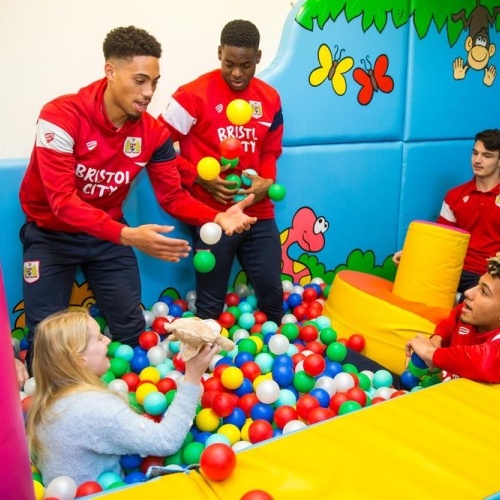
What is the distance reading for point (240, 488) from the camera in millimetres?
1184

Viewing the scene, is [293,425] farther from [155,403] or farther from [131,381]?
[131,381]

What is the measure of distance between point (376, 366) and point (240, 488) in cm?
116

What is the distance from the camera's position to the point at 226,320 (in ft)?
8.11

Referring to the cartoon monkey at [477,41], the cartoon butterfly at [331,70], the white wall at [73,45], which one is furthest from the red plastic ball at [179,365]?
the cartoon monkey at [477,41]

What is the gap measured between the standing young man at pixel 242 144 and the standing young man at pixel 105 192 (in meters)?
0.14

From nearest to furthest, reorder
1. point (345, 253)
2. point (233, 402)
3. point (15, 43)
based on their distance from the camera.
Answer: point (233, 402)
point (15, 43)
point (345, 253)

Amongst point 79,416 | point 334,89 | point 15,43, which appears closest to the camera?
point 79,416

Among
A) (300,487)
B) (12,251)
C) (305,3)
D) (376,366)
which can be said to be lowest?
(376,366)

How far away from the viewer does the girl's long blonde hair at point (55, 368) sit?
1373 mm

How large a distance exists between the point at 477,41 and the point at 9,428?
123 inches

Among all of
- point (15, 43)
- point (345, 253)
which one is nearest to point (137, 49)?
point (15, 43)

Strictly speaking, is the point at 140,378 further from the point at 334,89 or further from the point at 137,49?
the point at 334,89

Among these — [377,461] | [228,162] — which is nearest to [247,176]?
[228,162]

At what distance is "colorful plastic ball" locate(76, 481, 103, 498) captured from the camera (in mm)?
1328
